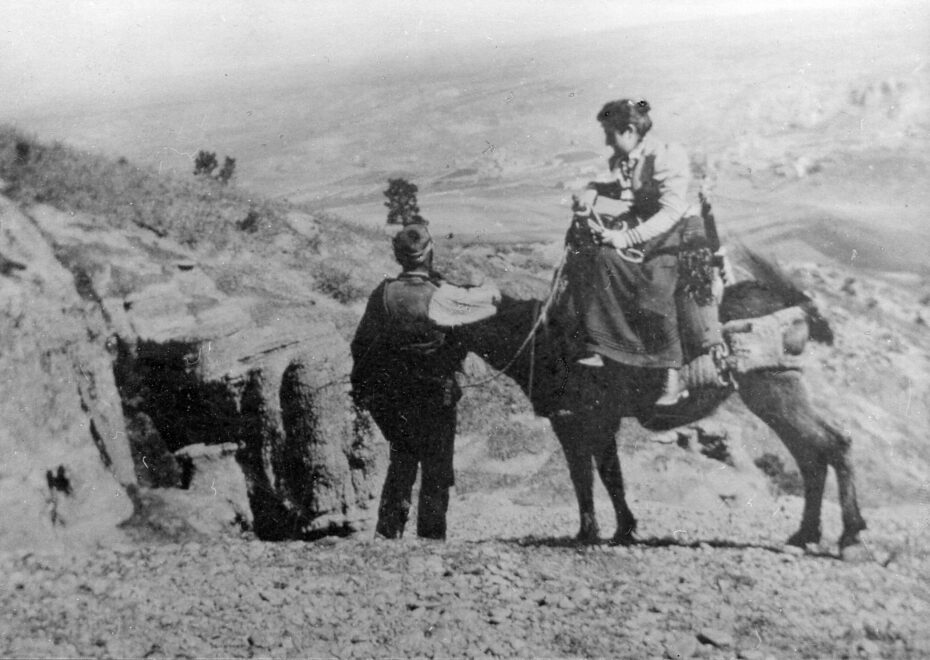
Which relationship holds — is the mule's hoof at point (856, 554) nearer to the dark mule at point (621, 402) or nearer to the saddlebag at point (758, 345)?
the dark mule at point (621, 402)

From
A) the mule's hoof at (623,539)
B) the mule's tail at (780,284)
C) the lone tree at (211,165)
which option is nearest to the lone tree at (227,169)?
the lone tree at (211,165)

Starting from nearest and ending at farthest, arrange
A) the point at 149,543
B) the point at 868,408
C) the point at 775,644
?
the point at 775,644, the point at 149,543, the point at 868,408

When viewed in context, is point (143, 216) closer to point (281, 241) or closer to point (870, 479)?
point (281, 241)

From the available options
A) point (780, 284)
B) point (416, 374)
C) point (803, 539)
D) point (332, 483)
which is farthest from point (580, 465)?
point (780, 284)

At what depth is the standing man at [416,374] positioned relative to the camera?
19.2 feet

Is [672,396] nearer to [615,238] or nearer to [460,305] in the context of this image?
[615,238]

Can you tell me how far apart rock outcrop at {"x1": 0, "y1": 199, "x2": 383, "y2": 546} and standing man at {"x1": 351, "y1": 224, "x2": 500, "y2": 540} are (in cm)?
19

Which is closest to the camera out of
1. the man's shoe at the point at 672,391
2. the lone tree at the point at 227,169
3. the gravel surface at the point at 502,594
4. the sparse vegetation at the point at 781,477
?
the gravel surface at the point at 502,594

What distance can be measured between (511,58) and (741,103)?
2.04m

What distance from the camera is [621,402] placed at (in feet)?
19.2

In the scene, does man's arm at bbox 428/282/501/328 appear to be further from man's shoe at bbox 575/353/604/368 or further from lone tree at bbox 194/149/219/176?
lone tree at bbox 194/149/219/176

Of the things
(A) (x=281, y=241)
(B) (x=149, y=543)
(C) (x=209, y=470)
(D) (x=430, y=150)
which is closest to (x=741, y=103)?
(D) (x=430, y=150)

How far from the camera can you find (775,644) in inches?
198

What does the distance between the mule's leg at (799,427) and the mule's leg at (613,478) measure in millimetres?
1105
